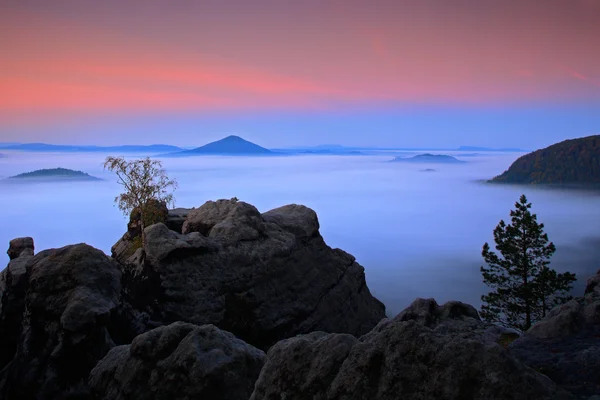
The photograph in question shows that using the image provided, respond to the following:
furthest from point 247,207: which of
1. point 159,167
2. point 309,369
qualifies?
point 159,167

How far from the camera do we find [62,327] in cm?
2564

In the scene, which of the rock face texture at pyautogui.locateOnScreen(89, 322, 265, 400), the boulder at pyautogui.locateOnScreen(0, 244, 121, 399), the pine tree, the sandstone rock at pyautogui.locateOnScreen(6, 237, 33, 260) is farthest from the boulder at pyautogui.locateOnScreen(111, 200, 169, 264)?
the pine tree

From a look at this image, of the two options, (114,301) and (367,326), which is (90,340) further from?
(367,326)

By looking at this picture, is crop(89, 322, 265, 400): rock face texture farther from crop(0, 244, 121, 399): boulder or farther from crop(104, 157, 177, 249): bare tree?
crop(104, 157, 177, 249): bare tree

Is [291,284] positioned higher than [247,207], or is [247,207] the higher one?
[247,207]

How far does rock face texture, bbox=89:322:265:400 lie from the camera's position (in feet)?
58.0

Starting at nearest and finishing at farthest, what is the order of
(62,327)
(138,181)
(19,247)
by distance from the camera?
(62,327)
(19,247)
(138,181)

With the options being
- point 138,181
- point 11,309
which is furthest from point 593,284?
point 138,181

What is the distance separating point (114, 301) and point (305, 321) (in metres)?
17.7

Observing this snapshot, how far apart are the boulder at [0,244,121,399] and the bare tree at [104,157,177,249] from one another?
42152 millimetres

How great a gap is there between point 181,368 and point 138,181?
2359 inches

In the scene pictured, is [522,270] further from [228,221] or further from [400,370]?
[400,370]

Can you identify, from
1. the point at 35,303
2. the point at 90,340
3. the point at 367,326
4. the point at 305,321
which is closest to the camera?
the point at 90,340

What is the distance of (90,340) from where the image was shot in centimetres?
2553
